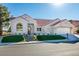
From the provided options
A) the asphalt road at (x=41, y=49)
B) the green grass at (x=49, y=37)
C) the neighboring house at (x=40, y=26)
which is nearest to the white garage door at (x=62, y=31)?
the neighboring house at (x=40, y=26)

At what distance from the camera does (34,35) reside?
7.47m

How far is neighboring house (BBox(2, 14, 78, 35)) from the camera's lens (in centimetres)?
745

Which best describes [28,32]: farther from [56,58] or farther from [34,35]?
[56,58]

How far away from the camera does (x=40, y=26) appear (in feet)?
24.8

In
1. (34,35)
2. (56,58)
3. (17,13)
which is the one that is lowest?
(56,58)

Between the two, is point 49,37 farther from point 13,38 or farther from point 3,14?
point 3,14

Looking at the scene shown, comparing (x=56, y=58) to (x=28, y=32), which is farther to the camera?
(x=28, y=32)

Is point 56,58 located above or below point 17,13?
below

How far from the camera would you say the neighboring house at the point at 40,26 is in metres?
7.45

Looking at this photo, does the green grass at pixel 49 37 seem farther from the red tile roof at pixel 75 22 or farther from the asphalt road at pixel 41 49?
the red tile roof at pixel 75 22

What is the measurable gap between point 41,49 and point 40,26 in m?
0.56

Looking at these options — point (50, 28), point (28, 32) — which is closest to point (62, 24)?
point (50, 28)

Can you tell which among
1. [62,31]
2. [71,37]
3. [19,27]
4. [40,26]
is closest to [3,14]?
[19,27]

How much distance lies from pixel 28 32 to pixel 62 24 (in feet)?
2.46
